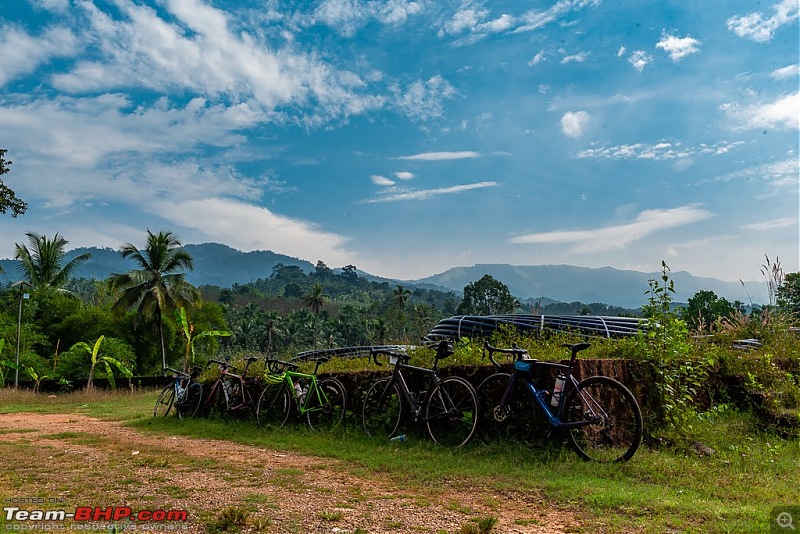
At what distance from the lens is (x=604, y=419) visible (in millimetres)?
5398

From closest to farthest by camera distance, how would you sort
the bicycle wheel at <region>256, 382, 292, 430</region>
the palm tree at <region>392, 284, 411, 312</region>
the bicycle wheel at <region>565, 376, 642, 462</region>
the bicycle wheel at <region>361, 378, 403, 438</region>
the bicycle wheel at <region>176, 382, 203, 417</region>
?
the bicycle wheel at <region>565, 376, 642, 462</region> < the bicycle wheel at <region>361, 378, 403, 438</region> < the bicycle wheel at <region>256, 382, 292, 430</region> < the bicycle wheel at <region>176, 382, 203, 417</region> < the palm tree at <region>392, 284, 411, 312</region>

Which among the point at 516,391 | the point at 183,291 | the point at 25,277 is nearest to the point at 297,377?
the point at 516,391

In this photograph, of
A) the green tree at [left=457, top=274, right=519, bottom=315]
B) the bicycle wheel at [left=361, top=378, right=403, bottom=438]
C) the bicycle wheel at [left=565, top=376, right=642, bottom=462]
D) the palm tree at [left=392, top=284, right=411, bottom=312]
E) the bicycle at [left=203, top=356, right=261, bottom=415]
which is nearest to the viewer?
the bicycle wheel at [left=565, top=376, right=642, bottom=462]

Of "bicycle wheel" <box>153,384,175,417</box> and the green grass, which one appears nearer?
the green grass

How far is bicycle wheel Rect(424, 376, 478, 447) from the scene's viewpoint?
6508 millimetres

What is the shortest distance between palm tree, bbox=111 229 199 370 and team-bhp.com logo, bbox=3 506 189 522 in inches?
1164

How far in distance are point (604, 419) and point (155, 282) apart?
3120cm

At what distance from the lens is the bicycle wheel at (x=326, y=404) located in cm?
834

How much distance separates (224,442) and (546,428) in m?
4.70

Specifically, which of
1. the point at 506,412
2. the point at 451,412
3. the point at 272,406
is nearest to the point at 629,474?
the point at 506,412

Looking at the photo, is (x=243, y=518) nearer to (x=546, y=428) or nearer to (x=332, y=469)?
(x=332, y=469)

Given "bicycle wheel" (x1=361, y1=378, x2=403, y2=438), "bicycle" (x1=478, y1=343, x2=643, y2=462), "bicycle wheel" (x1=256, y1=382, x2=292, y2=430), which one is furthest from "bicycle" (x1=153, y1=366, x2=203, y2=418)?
"bicycle" (x1=478, y1=343, x2=643, y2=462)

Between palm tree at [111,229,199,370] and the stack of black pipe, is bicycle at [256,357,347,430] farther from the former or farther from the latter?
palm tree at [111,229,199,370]

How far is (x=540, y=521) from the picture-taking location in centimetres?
382
